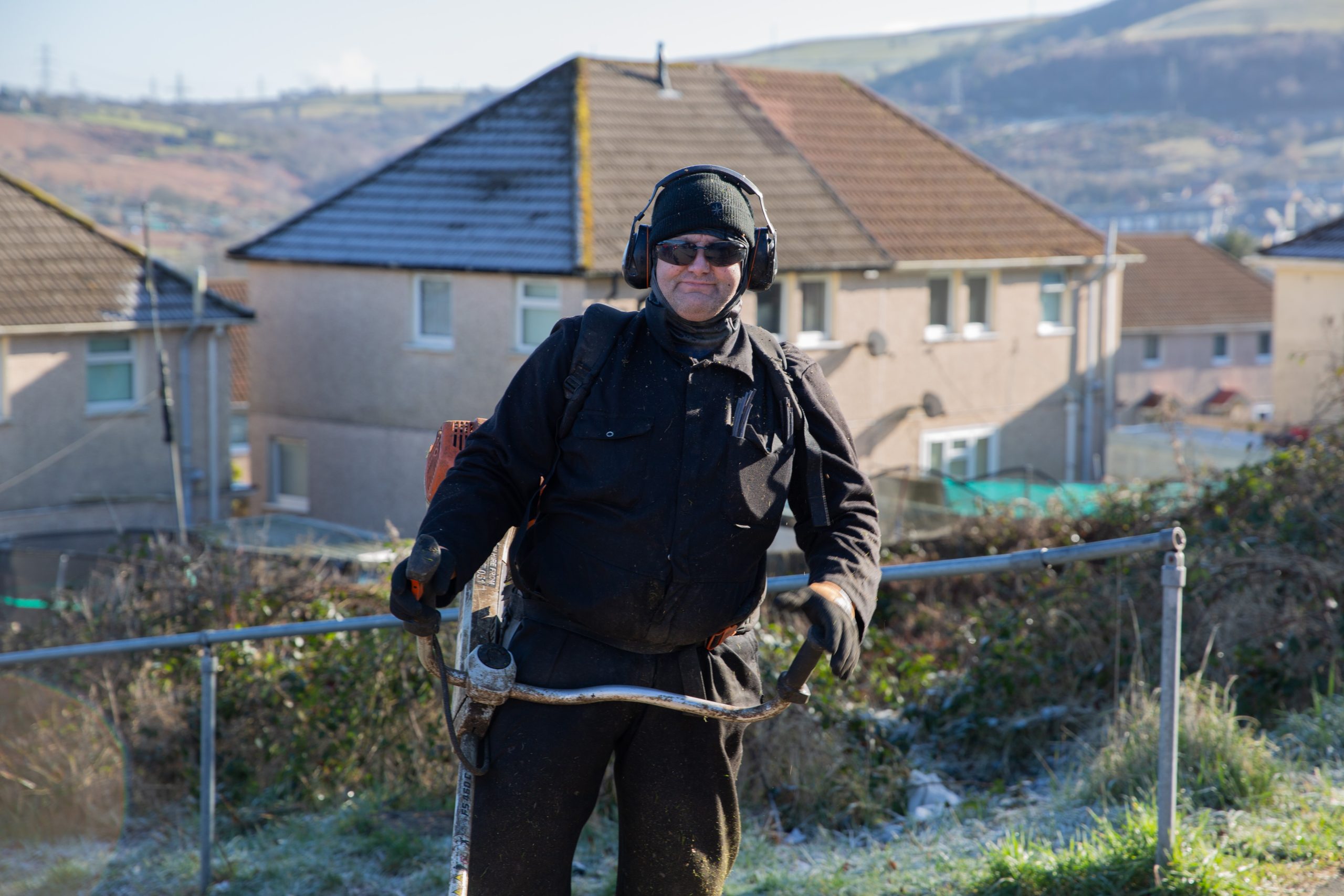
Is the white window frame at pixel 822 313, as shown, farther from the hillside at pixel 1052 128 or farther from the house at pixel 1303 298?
the hillside at pixel 1052 128

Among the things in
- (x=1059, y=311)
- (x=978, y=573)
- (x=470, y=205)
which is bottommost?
(x=978, y=573)

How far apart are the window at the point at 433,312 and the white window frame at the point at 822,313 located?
597 centimetres

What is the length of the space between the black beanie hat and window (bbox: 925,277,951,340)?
76.0ft

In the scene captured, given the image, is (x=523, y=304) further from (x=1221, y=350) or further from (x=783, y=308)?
(x=1221, y=350)

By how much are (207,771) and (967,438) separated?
2286cm

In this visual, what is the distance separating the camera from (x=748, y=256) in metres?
2.98

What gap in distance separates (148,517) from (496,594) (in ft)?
64.5

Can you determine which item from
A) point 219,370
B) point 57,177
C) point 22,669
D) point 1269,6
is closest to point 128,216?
point 219,370

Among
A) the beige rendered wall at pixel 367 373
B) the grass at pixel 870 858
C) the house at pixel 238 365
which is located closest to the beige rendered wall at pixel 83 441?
the beige rendered wall at pixel 367 373

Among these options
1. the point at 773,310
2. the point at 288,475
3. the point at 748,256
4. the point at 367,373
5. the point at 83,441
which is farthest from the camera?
the point at 288,475

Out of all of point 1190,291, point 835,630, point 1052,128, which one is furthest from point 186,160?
point 1052,128

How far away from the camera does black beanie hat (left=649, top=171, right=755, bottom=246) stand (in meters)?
2.92

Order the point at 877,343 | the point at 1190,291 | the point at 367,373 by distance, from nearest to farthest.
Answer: the point at 367,373 → the point at 877,343 → the point at 1190,291

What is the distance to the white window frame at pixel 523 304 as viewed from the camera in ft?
70.8
